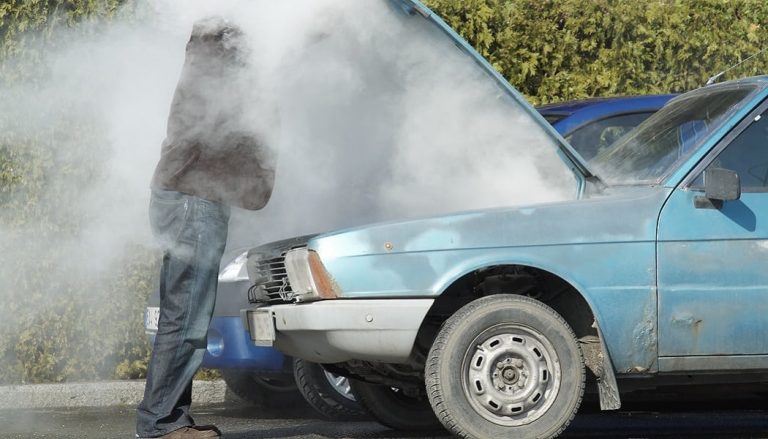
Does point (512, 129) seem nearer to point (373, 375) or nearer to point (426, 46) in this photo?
point (426, 46)

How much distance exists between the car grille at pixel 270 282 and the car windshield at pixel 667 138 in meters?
1.63

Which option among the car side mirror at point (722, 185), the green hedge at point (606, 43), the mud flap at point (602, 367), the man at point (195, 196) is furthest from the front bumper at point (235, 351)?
the green hedge at point (606, 43)

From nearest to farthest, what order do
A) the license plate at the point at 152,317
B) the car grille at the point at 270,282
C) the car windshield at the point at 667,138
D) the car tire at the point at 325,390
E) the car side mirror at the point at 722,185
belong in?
the car side mirror at the point at 722,185
the car grille at the point at 270,282
the car windshield at the point at 667,138
the car tire at the point at 325,390
the license plate at the point at 152,317

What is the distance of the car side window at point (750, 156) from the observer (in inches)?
237

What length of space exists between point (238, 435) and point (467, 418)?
1.59 meters

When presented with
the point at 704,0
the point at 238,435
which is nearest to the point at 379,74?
the point at 238,435

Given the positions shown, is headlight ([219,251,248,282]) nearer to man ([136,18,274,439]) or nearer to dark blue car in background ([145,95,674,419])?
dark blue car in background ([145,95,674,419])

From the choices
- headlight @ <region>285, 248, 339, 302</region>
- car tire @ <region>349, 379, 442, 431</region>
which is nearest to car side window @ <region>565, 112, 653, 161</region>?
car tire @ <region>349, 379, 442, 431</region>

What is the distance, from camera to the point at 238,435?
6738 mm

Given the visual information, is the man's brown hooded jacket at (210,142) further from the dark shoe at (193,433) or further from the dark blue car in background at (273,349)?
the dark shoe at (193,433)

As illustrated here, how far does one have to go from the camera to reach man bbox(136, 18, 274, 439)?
6.01m

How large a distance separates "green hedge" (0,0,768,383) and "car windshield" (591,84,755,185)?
107 inches

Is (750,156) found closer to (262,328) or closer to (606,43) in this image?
(262,328)

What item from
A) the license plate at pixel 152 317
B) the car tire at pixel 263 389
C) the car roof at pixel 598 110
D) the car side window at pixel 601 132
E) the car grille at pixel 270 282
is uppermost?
the car roof at pixel 598 110
